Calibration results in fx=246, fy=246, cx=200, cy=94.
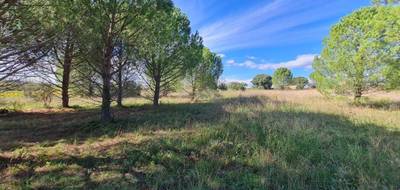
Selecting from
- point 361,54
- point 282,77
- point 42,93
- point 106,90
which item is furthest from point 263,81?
point 106,90

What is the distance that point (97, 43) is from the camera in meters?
7.88

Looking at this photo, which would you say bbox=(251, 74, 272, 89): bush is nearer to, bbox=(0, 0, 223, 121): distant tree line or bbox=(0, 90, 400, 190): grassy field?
bbox=(0, 0, 223, 121): distant tree line

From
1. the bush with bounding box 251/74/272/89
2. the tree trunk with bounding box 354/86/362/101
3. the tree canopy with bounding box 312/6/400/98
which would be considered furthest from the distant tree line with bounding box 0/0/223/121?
the bush with bounding box 251/74/272/89

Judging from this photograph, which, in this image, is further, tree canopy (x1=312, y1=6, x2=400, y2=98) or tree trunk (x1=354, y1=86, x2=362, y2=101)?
tree trunk (x1=354, y1=86, x2=362, y2=101)

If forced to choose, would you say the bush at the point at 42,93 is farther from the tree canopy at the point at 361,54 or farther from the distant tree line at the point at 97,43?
the tree canopy at the point at 361,54

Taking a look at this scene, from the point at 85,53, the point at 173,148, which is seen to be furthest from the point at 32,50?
the point at 85,53

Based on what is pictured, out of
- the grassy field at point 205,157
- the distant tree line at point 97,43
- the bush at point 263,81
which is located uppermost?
the bush at point 263,81

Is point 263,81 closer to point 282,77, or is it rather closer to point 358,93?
point 282,77

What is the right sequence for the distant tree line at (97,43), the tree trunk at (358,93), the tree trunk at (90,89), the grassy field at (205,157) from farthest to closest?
the tree trunk at (358,93) < the tree trunk at (90,89) < the distant tree line at (97,43) < the grassy field at (205,157)

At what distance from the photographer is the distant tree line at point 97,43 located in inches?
179

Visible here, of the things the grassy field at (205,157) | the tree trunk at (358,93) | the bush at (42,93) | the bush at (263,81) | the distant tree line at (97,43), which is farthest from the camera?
the bush at (263,81)

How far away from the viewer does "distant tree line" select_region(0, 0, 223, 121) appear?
454cm

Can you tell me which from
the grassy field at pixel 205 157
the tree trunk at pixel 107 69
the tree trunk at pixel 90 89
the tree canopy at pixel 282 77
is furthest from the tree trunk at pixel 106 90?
the tree canopy at pixel 282 77

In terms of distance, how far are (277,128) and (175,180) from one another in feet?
12.4
